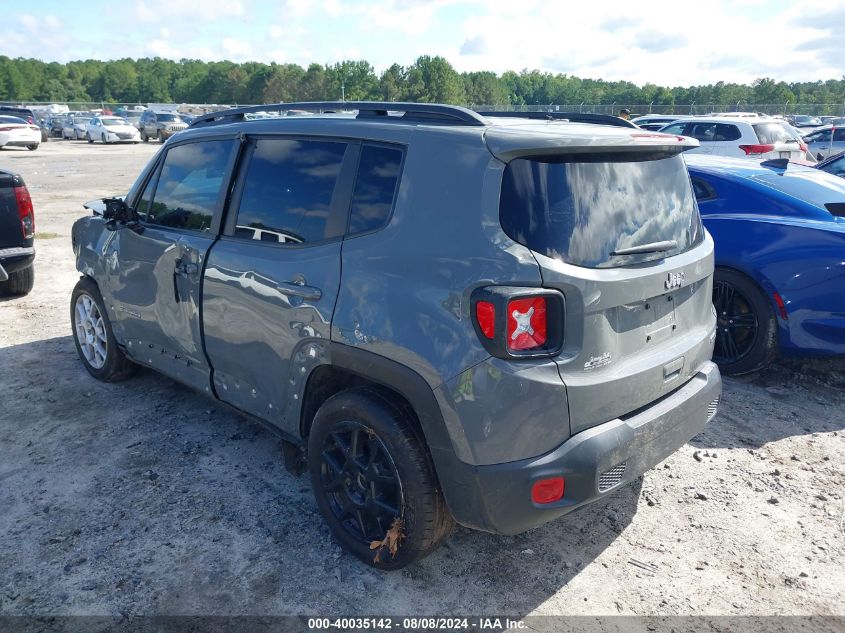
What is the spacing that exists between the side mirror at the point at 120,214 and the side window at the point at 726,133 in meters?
14.0

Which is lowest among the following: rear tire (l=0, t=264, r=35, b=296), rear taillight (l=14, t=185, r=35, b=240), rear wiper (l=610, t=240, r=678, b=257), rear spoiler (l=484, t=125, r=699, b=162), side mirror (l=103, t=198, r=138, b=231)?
rear tire (l=0, t=264, r=35, b=296)

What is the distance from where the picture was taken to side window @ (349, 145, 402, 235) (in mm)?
2869

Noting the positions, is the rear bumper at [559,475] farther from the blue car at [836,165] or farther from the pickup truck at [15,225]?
the blue car at [836,165]

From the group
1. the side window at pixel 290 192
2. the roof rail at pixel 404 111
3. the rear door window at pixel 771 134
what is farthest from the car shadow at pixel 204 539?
the rear door window at pixel 771 134

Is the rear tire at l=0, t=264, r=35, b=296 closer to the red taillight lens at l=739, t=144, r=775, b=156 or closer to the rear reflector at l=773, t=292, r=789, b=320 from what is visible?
the rear reflector at l=773, t=292, r=789, b=320

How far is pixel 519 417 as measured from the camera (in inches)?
97.9

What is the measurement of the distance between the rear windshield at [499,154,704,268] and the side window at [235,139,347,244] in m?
0.85

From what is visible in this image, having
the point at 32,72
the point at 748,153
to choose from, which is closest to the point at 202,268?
the point at 748,153

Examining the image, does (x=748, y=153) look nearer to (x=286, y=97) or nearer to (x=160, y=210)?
(x=160, y=210)

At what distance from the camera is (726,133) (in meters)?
15.1

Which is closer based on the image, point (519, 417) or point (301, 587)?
point (519, 417)

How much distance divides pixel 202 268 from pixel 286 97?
103 m

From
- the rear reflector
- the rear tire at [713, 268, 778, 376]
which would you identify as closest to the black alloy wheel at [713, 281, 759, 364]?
the rear tire at [713, 268, 778, 376]

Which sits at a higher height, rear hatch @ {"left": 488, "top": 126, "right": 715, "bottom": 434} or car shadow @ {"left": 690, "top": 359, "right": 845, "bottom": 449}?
rear hatch @ {"left": 488, "top": 126, "right": 715, "bottom": 434}
